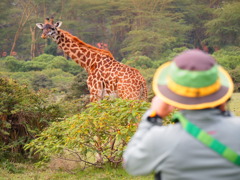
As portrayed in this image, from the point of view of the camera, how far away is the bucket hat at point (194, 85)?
67.2 inches

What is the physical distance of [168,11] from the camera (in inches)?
1423

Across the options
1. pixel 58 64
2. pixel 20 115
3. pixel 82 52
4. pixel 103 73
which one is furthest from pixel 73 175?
pixel 58 64

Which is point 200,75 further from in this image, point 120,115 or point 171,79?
point 120,115

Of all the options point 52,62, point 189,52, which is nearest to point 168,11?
point 52,62

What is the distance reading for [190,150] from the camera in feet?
5.55

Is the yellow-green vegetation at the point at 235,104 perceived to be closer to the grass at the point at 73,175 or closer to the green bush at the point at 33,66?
the grass at the point at 73,175

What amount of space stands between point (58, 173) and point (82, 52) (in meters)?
2.68

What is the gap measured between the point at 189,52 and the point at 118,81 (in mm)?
5577

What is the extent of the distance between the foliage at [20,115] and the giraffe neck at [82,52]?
1.17 m

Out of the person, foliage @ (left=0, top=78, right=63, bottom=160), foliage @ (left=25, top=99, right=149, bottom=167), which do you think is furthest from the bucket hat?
foliage @ (left=0, top=78, right=63, bottom=160)

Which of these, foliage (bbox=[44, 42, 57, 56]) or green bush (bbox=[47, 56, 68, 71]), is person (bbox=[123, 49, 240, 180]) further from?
foliage (bbox=[44, 42, 57, 56])

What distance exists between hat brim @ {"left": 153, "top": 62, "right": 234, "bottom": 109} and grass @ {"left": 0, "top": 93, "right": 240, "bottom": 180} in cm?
342

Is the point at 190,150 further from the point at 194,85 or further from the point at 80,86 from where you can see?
the point at 80,86

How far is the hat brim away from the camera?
1708 mm
